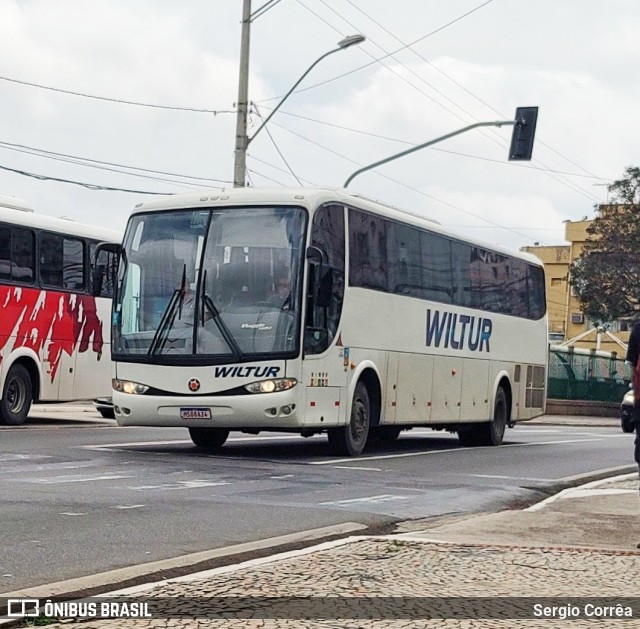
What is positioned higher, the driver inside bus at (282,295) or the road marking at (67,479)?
the driver inside bus at (282,295)

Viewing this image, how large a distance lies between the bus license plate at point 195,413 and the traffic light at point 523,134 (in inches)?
541

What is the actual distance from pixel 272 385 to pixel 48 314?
832cm

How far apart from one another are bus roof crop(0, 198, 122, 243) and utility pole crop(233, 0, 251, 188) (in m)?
4.20

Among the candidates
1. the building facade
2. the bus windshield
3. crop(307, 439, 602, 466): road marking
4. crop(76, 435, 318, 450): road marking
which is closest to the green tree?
the building facade

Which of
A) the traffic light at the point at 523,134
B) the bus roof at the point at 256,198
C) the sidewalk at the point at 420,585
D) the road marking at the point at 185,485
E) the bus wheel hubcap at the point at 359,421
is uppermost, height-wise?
the traffic light at the point at 523,134

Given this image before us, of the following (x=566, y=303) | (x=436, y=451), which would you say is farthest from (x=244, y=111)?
(x=566, y=303)

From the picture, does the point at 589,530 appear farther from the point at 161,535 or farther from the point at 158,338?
the point at 158,338

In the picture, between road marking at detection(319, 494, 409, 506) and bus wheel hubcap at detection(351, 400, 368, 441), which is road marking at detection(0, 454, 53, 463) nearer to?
road marking at detection(319, 494, 409, 506)

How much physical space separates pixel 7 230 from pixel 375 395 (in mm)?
7280

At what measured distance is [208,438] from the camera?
19266 mm

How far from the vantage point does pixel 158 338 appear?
17.4 metres

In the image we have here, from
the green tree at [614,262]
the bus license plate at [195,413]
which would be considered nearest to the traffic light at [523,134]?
the bus license plate at [195,413]

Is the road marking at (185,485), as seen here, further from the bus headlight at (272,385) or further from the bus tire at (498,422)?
the bus tire at (498,422)

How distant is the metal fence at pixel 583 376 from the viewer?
53000 mm
